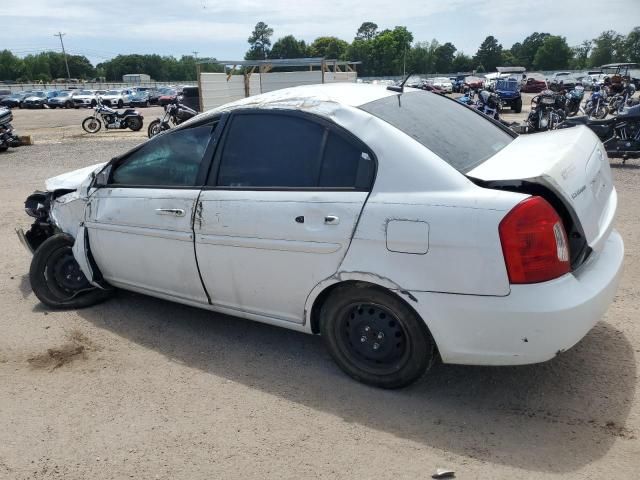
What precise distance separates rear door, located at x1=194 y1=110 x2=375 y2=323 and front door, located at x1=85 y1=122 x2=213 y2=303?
0.51ft

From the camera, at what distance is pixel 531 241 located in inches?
101

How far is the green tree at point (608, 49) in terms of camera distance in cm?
10625

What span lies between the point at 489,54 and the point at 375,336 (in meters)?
126

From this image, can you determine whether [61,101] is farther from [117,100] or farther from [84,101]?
[117,100]

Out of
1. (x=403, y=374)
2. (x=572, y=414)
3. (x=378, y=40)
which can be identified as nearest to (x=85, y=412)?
→ (x=403, y=374)

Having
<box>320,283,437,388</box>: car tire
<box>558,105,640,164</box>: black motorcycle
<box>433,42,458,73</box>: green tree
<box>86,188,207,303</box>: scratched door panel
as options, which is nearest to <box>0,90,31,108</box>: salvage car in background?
<box>558,105,640,164</box>: black motorcycle

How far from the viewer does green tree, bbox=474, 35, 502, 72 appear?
4614 inches

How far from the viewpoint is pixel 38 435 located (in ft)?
9.62

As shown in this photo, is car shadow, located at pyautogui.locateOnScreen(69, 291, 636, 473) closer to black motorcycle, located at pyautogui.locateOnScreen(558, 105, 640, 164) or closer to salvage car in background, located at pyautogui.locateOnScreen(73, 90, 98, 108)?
black motorcycle, located at pyautogui.locateOnScreen(558, 105, 640, 164)

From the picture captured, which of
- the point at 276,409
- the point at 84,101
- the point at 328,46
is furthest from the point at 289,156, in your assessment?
the point at 328,46

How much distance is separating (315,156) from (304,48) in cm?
13912

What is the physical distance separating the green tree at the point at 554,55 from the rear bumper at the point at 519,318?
415ft

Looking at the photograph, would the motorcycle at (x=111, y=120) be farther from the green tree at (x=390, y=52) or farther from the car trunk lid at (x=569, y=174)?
the green tree at (x=390, y=52)

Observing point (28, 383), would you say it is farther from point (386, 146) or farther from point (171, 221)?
point (386, 146)
